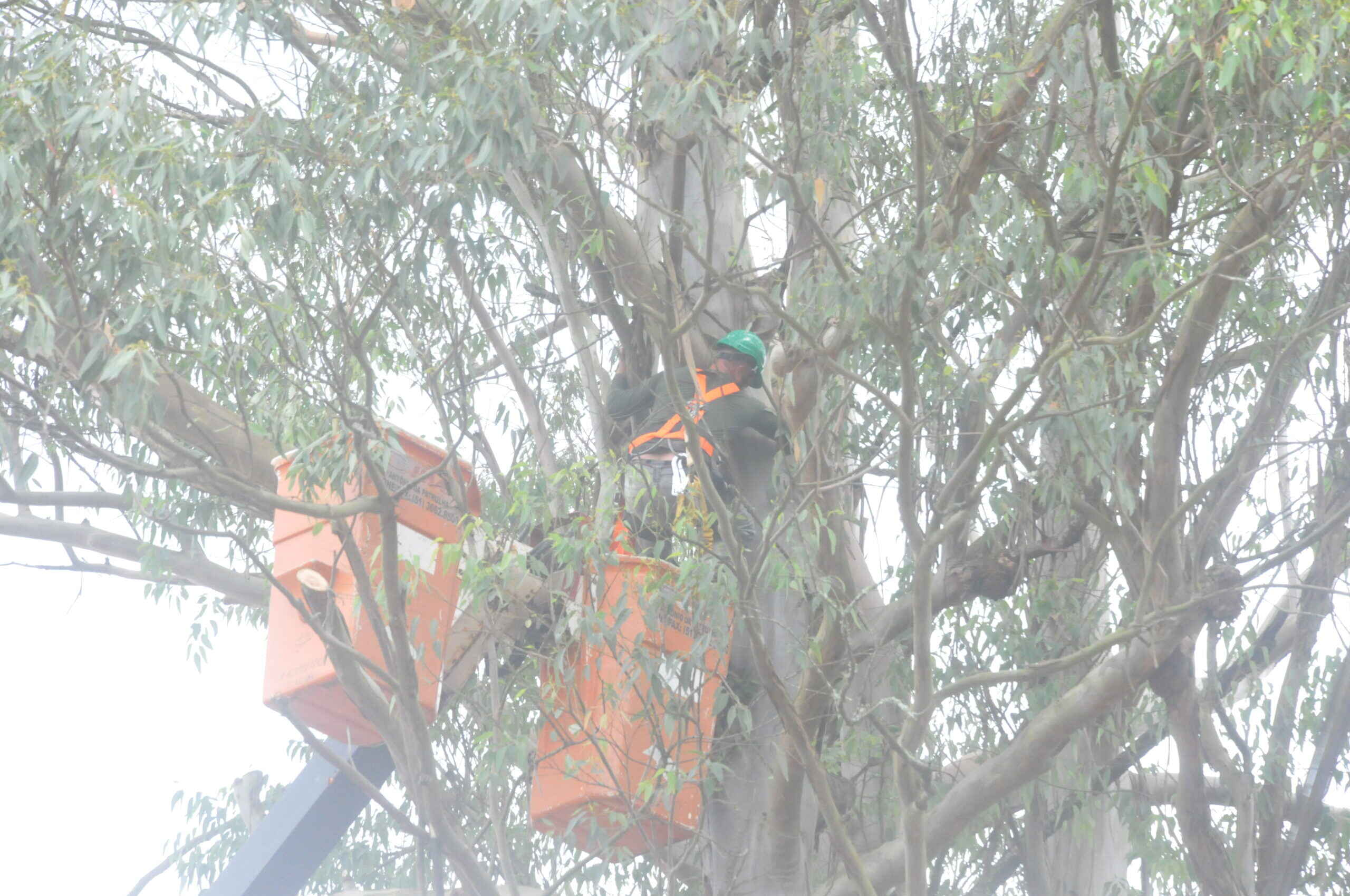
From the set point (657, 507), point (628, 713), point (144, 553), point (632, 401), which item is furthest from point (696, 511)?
point (144, 553)

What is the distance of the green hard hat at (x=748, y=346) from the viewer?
5.38 m

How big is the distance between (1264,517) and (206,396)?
361 centimetres

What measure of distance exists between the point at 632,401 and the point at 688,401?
0.94 ft

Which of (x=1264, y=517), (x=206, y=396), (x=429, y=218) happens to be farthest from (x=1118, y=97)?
(x=206, y=396)

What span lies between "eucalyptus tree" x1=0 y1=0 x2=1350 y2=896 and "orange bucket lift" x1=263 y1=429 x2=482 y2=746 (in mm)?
115

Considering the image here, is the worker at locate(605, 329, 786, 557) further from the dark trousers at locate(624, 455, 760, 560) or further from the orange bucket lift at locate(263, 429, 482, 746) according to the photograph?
the orange bucket lift at locate(263, 429, 482, 746)

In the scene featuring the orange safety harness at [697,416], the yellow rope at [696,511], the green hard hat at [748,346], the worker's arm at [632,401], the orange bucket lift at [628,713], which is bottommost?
the orange bucket lift at [628,713]

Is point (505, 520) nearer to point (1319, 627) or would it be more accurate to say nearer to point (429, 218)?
point (429, 218)

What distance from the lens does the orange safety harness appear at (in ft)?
15.8

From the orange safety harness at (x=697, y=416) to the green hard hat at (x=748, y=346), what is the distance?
14cm

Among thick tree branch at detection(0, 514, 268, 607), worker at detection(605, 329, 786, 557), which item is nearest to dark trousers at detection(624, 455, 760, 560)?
worker at detection(605, 329, 786, 557)

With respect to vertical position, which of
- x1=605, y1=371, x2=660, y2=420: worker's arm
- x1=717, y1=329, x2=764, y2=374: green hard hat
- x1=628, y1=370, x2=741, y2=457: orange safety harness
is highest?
x1=717, y1=329, x2=764, y2=374: green hard hat

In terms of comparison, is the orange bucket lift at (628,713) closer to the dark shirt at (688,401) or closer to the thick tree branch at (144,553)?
the dark shirt at (688,401)

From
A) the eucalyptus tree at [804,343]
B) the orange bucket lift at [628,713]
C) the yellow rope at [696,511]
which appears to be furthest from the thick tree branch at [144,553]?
the yellow rope at [696,511]
